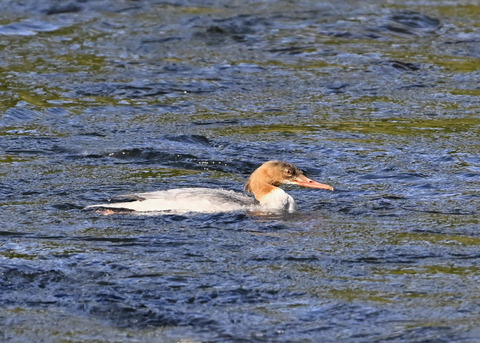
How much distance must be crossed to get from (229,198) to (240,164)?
2.27 metres

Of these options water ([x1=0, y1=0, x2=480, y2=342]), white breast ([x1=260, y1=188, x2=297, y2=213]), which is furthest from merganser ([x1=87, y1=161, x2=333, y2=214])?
water ([x1=0, y1=0, x2=480, y2=342])

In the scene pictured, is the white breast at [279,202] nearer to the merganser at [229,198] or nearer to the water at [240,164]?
the merganser at [229,198]

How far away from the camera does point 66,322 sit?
314 inches

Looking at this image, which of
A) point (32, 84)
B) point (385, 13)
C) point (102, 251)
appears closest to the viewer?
point (102, 251)

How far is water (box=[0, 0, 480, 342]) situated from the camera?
27.0 feet

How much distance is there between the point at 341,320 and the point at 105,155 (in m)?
6.28

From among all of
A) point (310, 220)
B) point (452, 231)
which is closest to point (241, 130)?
point (310, 220)

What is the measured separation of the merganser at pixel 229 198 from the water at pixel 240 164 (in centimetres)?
14

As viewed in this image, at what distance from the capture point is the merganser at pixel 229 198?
10953mm

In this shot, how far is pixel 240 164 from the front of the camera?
44.0 feet

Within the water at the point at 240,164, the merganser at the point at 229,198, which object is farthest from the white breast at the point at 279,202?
the water at the point at 240,164

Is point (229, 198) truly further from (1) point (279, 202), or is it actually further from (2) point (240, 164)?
(2) point (240, 164)

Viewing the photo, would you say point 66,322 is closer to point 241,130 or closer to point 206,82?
point 241,130

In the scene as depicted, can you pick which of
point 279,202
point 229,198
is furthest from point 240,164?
point 229,198
